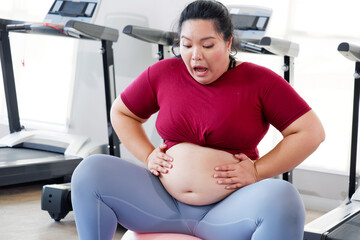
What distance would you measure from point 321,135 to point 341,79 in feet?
6.48

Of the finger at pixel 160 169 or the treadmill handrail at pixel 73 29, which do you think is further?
the treadmill handrail at pixel 73 29

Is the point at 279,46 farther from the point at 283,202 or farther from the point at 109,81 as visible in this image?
the point at 283,202

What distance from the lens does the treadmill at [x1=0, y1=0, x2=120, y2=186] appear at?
11.6ft

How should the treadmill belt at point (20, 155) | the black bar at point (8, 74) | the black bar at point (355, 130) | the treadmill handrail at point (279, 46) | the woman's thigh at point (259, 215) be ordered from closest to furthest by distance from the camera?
1. the woman's thigh at point (259, 215)
2. the treadmill handrail at point (279, 46)
3. the black bar at point (355, 130)
4. the treadmill belt at point (20, 155)
5. the black bar at point (8, 74)

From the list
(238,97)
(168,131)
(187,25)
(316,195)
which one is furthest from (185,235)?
(316,195)

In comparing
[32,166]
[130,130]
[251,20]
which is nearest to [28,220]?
[32,166]

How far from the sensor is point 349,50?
8.14 feet

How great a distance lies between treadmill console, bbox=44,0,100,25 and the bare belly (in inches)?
95.2

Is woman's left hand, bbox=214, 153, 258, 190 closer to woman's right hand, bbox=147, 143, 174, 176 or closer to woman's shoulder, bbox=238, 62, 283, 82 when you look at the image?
woman's right hand, bbox=147, 143, 174, 176

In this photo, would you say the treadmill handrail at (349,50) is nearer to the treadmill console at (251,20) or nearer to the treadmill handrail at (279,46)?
the treadmill handrail at (279,46)

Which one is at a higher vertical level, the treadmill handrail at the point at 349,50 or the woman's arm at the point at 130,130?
the treadmill handrail at the point at 349,50

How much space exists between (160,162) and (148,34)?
1654 mm

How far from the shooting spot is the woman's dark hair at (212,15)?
67.2 inches

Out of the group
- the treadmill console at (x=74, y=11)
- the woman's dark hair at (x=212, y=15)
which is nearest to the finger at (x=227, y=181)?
the woman's dark hair at (x=212, y=15)
